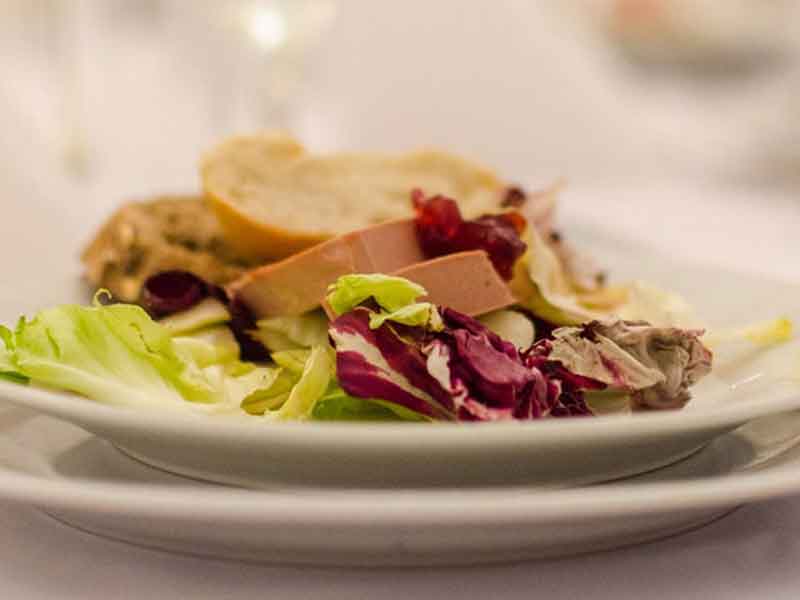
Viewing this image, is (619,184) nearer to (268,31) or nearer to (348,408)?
(268,31)

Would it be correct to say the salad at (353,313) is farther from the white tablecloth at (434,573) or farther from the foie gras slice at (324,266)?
the white tablecloth at (434,573)

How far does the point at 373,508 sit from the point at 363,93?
4.64 metres

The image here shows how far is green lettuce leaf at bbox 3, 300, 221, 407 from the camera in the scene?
1.18 m

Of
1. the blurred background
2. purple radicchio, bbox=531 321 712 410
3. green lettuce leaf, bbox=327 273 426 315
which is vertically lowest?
the blurred background

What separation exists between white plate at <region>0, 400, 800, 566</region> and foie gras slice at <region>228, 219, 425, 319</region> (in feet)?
1.13

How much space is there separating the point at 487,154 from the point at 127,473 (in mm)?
4098

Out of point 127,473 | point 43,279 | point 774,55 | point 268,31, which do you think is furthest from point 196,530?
point 774,55

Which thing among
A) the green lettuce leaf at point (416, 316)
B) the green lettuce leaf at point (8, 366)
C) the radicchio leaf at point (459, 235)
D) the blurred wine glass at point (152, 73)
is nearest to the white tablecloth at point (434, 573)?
the green lettuce leaf at point (8, 366)

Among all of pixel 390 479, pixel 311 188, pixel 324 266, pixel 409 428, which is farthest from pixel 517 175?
pixel 409 428

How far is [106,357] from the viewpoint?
1.23 metres

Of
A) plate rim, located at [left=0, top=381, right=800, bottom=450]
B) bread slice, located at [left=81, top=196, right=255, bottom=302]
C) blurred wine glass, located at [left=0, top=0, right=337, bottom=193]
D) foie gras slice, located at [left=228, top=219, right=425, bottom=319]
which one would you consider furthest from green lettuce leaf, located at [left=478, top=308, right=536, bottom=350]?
blurred wine glass, located at [left=0, top=0, right=337, bottom=193]

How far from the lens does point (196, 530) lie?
3.23 feet

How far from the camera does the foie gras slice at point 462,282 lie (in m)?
1.34

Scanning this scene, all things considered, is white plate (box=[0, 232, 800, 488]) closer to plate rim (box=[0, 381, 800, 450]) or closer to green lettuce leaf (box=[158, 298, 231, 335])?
plate rim (box=[0, 381, 800, 450])
